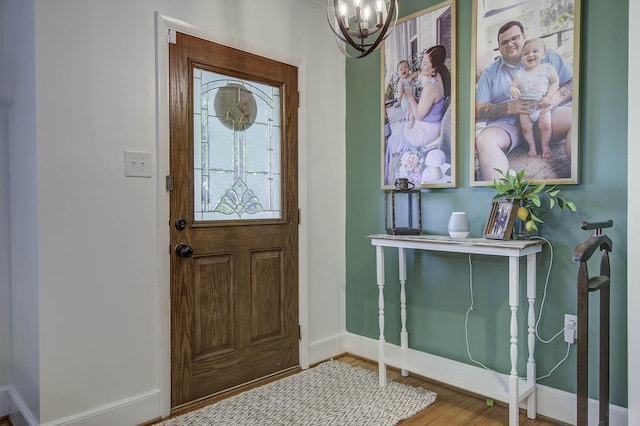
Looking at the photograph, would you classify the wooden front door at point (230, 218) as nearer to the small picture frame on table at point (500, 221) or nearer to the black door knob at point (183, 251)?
the black door knob at point (183, 251)

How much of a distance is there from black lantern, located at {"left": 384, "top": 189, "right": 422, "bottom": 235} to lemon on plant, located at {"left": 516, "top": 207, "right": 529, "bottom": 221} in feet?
2.03

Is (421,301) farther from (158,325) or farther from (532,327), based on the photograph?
(158,325)

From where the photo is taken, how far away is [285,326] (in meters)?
2.86

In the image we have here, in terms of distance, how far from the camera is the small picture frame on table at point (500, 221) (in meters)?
2.14

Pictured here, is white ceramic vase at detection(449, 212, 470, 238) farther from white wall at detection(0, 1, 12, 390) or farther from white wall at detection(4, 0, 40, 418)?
white wall at detection(0, 1, 12, 390)

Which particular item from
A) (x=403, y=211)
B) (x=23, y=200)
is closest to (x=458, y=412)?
(x=403, y=211)

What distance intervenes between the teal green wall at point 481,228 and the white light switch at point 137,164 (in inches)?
57.7

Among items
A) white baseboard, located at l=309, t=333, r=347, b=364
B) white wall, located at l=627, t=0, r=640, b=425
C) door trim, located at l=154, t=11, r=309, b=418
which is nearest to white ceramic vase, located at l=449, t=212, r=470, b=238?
white wall, located at l=627, t=0, r=640, b=425

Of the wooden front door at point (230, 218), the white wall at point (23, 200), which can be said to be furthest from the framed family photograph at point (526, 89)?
the white wall at point (23, 200)

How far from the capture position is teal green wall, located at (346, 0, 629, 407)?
6.51 ft

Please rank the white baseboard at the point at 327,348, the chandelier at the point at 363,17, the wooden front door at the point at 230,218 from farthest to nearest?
the white baseboard at the point at 327,348 → the wooden front door at the point at 230,218 → the chandelier at the point at 363,17

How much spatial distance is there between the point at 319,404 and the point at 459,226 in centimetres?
122

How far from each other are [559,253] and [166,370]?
2.09 m

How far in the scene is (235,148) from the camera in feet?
8.46
